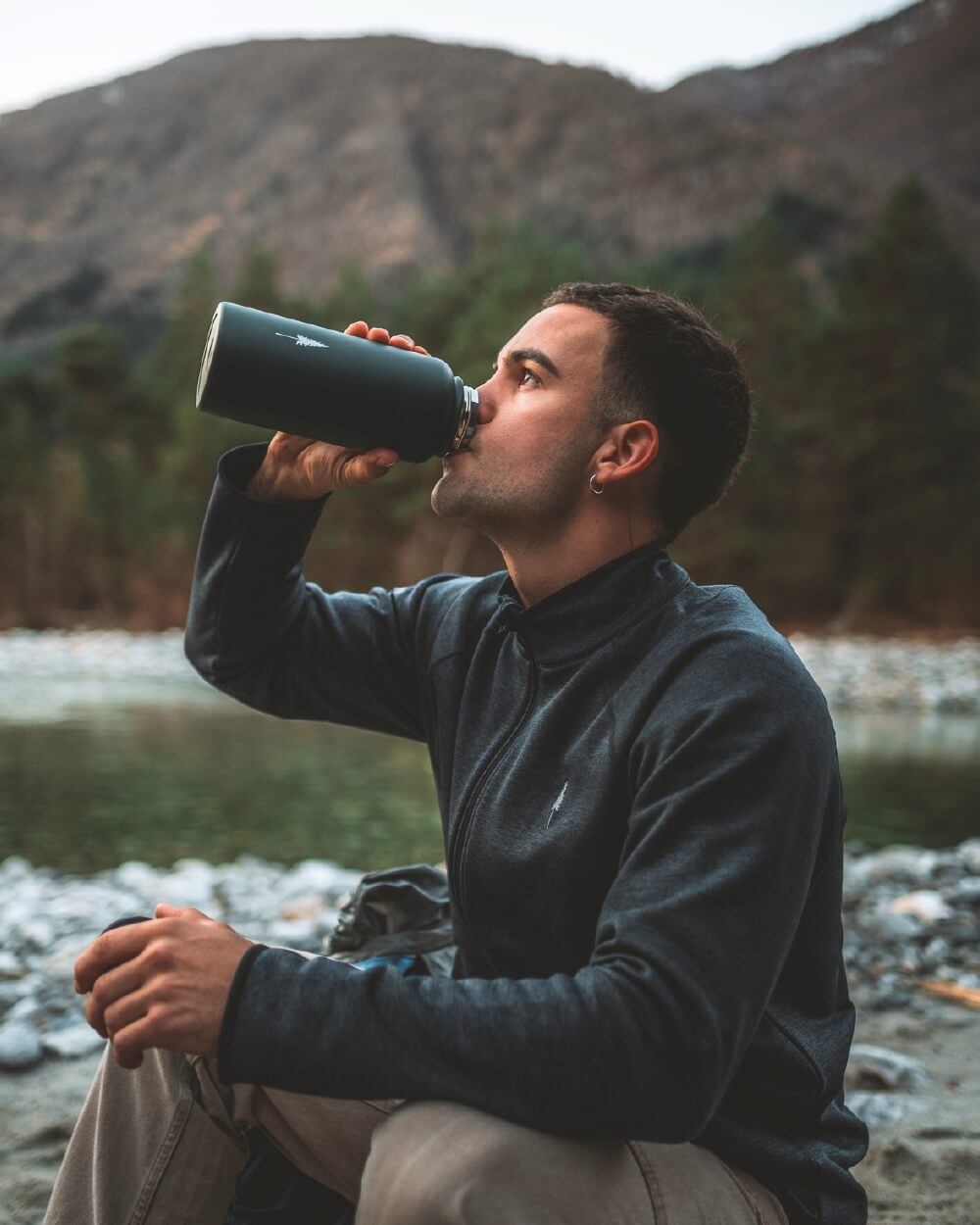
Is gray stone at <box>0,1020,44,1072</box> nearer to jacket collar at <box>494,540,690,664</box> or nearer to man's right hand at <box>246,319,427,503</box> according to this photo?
man's right hand at <box>246,319,427,503</box>

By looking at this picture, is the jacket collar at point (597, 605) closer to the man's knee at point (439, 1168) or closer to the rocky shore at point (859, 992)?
the man's knee at point (439, 1168)

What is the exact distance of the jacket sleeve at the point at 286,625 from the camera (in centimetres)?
175

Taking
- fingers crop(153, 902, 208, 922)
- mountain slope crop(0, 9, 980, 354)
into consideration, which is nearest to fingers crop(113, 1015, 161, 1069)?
fingers crop(153, 902, 208, 922)

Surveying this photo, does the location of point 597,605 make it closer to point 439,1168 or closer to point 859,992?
point 439,1168

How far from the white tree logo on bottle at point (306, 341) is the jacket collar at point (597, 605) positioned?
465mm

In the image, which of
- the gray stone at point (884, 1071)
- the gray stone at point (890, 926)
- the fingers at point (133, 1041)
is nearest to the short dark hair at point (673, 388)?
the fingers at point (133, 1041)

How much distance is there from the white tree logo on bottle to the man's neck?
375 millimetres

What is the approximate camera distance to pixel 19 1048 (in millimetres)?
2436

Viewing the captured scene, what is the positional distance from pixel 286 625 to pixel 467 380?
17.2m

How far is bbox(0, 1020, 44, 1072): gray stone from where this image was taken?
240 centimetres

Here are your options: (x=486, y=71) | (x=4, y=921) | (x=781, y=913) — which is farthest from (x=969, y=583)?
(x=486, y=71)

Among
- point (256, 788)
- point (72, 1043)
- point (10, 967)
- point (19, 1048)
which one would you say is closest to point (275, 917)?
point (10, 967)

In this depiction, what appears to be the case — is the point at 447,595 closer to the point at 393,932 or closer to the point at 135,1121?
the point at 393,932

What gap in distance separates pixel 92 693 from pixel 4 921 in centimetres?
910
